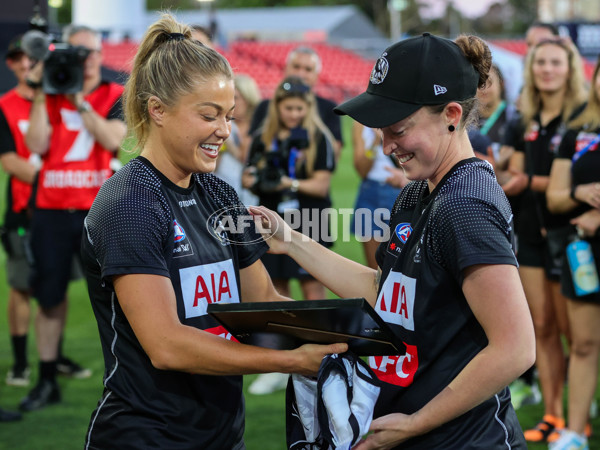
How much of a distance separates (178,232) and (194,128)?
0.30 meters

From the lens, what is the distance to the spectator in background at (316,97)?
6.05 m

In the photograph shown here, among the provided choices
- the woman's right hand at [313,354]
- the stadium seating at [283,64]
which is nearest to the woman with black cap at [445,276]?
the woman's right hand at [313,354]

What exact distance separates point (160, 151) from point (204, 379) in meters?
0.68

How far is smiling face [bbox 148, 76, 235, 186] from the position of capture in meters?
2.20

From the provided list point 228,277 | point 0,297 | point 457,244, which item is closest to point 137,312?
point 228,277

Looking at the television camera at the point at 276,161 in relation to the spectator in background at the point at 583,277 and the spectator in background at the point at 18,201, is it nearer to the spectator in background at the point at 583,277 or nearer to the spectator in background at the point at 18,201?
the spectator in background at the point at 18,201

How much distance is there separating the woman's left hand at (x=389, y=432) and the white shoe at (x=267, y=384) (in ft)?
11.2

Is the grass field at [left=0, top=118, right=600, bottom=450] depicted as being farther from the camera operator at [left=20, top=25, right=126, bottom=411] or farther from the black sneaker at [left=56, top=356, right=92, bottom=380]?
the camera operator at [left=20, top=25, right=126, bottom=411]

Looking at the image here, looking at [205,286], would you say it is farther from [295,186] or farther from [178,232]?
[295,186]

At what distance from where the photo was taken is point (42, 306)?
5.24 meters

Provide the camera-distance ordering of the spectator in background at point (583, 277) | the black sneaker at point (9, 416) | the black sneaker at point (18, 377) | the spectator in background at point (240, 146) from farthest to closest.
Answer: the spectator in background at point (240, 146)
the black sneaker at point (18, 377)
the black sneaker at point (9, 416)
the spectator in background at point (583, 277)

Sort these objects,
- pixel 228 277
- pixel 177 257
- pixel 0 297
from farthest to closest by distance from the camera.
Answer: pixel 0 297
pixel 228 277
pixel 177 257

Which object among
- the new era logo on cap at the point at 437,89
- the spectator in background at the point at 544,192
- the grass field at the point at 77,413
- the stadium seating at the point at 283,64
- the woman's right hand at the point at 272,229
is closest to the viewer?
the new era logo on cap at the point at 437,89

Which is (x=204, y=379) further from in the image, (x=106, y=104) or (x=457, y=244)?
(x=106, y=104)
